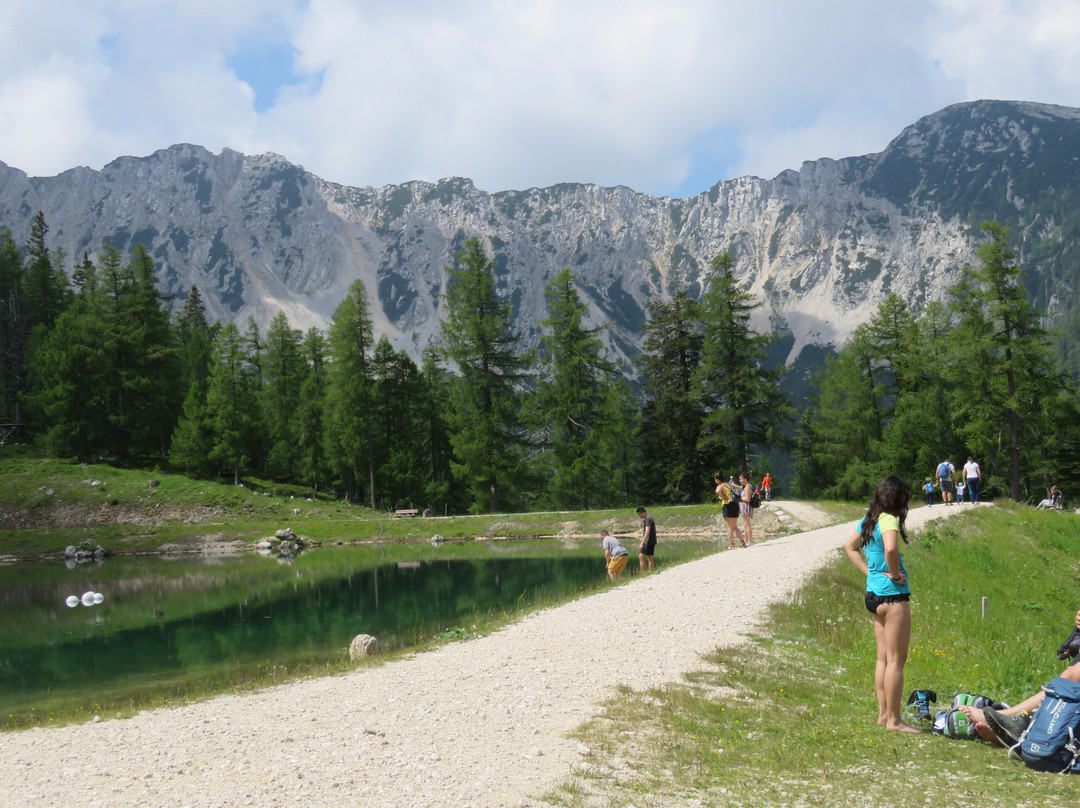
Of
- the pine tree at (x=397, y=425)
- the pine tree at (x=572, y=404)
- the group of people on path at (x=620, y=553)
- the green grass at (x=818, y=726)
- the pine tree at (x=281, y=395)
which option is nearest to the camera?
the green grass at (x=818, y=726)

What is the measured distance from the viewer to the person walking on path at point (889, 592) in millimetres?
7613

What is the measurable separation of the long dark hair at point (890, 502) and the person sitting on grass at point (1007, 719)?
1.88 meters

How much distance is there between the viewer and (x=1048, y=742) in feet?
22.0

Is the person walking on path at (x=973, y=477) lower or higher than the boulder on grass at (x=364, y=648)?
higher

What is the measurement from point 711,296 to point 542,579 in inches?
1315

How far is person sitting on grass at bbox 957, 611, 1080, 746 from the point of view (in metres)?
7.14

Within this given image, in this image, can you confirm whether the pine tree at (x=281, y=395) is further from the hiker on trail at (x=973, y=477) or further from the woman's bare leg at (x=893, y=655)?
the woman's bare leg at (x=893, y=655)

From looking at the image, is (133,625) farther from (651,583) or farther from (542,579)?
(651,583)

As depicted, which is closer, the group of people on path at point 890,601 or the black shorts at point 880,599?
the group of people on path at point 890,601

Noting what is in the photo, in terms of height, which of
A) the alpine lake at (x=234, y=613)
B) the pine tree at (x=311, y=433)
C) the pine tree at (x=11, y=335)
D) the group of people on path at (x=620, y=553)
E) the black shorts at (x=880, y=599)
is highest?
the pine tree at (x=11, y=335)

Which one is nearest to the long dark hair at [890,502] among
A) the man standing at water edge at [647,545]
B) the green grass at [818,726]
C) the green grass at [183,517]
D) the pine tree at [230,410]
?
the green grass at [818,726]

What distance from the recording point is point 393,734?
784 cm

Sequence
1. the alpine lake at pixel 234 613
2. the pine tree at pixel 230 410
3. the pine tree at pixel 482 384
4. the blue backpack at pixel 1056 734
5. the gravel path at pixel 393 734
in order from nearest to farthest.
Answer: the gravel path at pixel 393 734 < the blue backpack at pixel 1056 734 < the alpine lake at pixel 234 613 < the pine tree at pixel 482 384 < the pine tree at pixel 230 410

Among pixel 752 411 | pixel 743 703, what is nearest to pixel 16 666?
pixel 743 703
